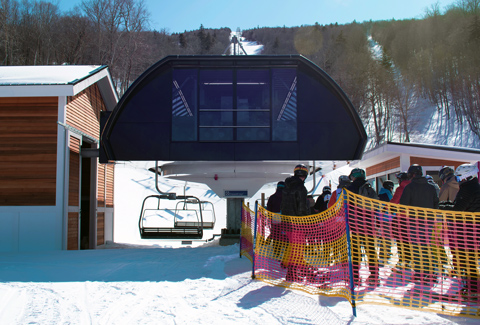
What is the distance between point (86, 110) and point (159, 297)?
1051cm

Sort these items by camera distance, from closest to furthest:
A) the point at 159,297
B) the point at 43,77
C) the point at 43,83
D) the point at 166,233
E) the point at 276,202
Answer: the point at 159,297, the point at 276,202, the point at 43,83, the point at 166,233, the point at 43,77

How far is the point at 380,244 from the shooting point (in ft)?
16.2

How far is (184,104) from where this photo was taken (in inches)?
482

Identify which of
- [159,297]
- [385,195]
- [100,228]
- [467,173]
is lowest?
[100,228]

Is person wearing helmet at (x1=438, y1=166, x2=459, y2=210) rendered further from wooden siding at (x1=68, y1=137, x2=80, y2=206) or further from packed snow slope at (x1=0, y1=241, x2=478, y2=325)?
wooden siding at (x1=68, y1=137, x2=80, y2=206)

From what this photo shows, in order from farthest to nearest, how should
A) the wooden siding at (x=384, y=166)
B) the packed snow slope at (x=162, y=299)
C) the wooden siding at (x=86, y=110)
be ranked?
the wooden siding at (x=384, y=166)
the wooden siding at (x=86, y=110)
the packed snow slope at (x=162, y=299)

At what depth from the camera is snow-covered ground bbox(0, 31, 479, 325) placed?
433cm

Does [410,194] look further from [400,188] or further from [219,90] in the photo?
[219,90]

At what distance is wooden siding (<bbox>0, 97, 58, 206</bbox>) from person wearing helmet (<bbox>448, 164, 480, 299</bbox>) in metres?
10.1

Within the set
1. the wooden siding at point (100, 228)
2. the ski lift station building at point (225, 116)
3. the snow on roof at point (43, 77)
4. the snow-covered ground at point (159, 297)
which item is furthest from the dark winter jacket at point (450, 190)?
the wooden siding at point (100, 228)

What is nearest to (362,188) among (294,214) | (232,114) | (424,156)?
(294,214)

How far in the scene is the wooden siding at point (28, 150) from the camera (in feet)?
37.7

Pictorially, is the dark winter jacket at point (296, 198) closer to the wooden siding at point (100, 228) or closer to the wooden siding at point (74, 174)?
the wooden siding at point (74, 174)

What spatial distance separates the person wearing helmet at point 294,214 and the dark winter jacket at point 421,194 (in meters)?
1.58
